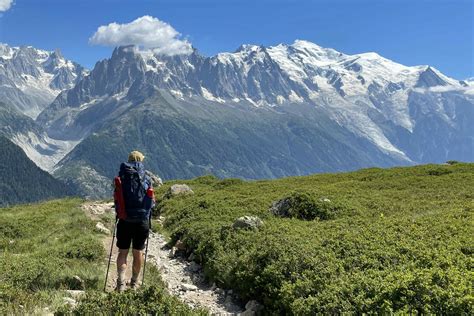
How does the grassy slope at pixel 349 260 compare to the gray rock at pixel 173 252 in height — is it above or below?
above

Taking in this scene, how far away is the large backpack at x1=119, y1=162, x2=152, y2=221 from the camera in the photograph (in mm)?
12875

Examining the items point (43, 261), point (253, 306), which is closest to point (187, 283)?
point (253, 306)

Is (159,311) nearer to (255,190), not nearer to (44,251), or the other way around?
(44,251)

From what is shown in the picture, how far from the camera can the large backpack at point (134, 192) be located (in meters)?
12.9

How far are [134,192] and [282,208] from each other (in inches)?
565

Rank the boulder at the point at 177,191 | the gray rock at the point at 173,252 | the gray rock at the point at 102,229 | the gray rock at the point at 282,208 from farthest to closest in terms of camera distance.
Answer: the boulder at the point at 177,191 < the gray rock at the point at 282,208 < the gray rock at the point at 102,229 < the gray rock at the point at 173,252

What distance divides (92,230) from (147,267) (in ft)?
30.9

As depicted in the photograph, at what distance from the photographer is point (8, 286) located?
37.3 ft

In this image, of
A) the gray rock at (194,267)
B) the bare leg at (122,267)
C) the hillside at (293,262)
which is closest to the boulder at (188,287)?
the hillside at (293,262)

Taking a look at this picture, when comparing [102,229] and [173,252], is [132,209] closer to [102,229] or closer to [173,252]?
[173,252]

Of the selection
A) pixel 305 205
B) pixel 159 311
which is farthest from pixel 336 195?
pixel 159 311

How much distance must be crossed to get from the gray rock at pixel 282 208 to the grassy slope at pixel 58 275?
10864 millimetres

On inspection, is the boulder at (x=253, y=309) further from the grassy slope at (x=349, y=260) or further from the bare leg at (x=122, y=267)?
the bare leg at (x=122, y=267)

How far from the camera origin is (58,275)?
13.7m
